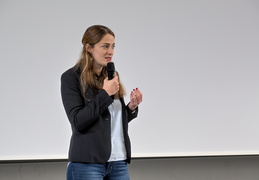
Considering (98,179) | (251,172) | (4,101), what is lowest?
(251,172)

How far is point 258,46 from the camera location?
131 inches

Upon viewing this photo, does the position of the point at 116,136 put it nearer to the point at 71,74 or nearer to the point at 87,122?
the point at 87,122

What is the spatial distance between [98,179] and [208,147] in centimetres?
199

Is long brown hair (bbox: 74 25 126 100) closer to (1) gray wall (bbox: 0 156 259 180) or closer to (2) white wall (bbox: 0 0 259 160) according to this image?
(2) white wall (bbox: 0 0 259 160)

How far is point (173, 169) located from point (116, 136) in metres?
1.89

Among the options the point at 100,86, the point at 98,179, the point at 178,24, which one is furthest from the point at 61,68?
the point at 98,179

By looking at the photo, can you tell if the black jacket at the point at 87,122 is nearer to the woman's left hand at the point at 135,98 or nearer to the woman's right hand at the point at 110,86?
the woman's right hand at the point at 110,86

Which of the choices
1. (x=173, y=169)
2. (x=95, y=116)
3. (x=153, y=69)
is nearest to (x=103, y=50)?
(x=95, y=116)

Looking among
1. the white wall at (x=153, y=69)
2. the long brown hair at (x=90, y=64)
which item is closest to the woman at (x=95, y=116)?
the long brown hair at (x=90, y=64)

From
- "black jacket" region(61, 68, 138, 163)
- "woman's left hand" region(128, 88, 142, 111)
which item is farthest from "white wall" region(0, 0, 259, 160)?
"black jacket" region(61, 68, 138, 163)

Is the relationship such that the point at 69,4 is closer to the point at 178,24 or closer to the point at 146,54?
the point at 146,54

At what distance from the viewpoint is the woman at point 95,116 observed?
4.07 feet

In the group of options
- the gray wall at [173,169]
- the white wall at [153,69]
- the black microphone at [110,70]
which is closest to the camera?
the black microphone at [110,70]

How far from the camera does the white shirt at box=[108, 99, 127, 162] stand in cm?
131
